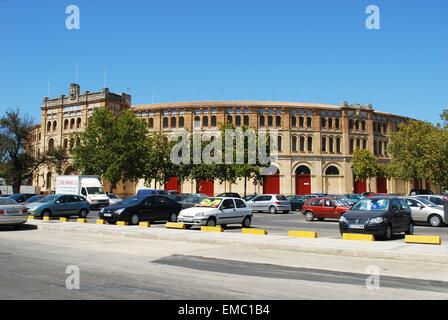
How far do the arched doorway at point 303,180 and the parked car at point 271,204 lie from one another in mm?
33018

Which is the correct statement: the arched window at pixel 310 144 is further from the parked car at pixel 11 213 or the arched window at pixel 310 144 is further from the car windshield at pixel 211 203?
the parked car at pixel 11 213

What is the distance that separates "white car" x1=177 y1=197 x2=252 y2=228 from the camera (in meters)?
20.8

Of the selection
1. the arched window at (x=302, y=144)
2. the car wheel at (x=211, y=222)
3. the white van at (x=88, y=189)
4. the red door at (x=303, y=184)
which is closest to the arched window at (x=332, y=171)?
the red door at (x=303, y=184)

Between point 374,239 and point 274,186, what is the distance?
55680mm

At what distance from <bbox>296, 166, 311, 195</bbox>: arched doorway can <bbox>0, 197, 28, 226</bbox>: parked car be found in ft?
181

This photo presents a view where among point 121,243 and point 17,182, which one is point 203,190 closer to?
point 17,182

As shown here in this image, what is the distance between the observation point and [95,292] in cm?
808

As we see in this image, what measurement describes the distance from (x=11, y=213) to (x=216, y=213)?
28.9ft

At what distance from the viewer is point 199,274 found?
10156 mm

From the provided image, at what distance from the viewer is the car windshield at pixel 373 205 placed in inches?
663

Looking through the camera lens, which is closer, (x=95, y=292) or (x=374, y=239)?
(x=95, y=292)

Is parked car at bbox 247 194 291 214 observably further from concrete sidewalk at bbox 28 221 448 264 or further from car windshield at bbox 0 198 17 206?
car windshield at bbox 0 198 17 206

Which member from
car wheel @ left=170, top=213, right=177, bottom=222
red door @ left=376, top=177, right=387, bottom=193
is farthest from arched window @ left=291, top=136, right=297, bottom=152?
car wheel @ left=170, top=213, right=177, bottom=222
